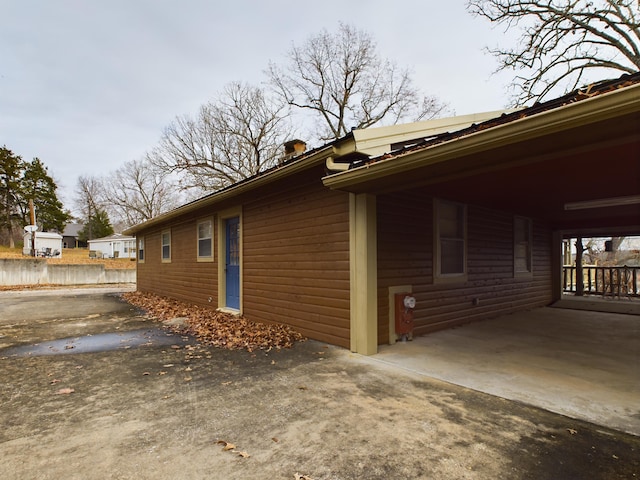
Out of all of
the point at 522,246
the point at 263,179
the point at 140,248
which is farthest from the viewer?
the point at 140,248

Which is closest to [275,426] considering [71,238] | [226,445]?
[226,445]

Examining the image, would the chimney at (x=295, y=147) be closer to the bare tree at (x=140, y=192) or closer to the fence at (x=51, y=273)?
the fence at (x=51, y=273)

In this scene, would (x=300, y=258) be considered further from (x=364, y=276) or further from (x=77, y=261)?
(x=77, y=261)

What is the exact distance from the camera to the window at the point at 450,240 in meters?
5.69

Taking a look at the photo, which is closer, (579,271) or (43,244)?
(579,271)

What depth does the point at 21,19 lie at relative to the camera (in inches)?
325

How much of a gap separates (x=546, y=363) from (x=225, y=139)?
69.8 feet

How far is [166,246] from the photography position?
36.3ft

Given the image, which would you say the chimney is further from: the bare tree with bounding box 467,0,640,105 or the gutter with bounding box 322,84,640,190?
the bare tree with bounding box 467,0,640,105

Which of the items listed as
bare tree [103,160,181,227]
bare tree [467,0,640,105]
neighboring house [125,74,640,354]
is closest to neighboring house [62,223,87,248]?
bare tree [103,160,181,227]

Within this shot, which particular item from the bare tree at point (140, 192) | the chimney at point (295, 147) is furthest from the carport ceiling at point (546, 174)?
the bare tree at point (140, 192)

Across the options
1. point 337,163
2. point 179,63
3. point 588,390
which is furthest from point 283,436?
point 179,63

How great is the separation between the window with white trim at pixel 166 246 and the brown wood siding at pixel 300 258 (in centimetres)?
508

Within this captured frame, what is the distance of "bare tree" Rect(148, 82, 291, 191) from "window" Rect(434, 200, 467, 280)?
16.8 meters
